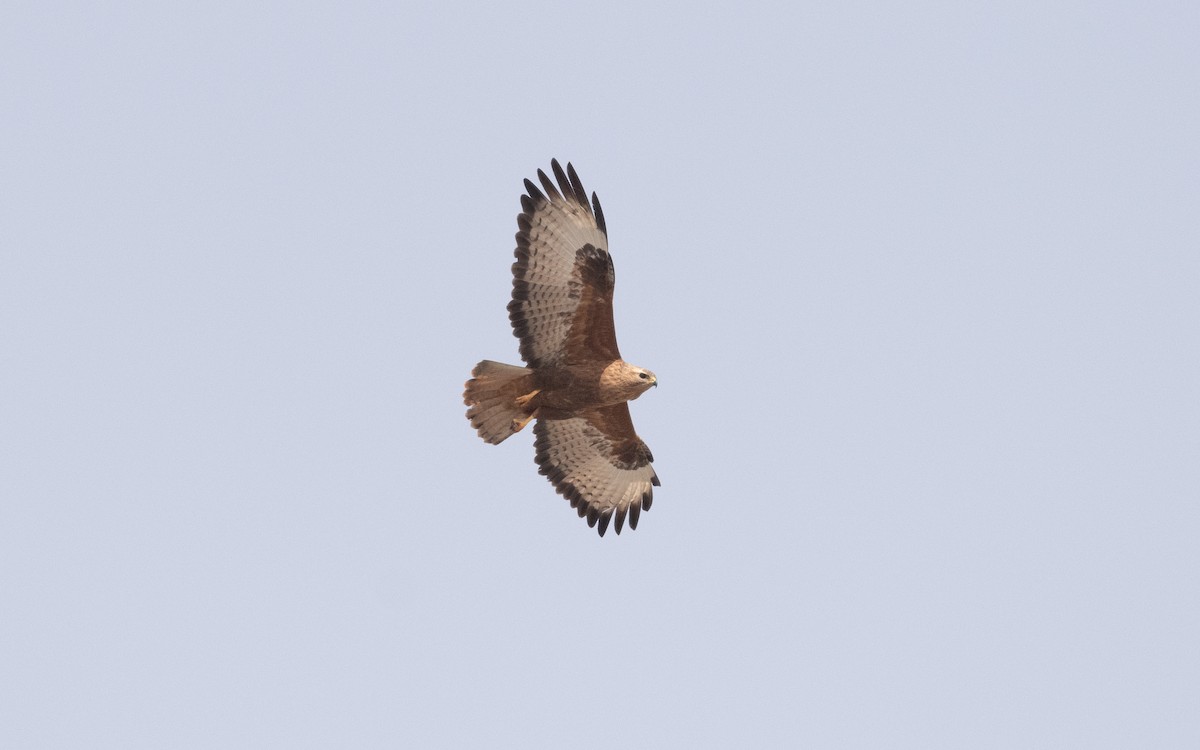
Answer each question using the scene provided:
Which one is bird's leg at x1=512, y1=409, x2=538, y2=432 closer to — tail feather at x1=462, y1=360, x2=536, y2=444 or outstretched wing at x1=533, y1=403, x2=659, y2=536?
tail feather at x1=462, y1=360, x2=536, y2=444

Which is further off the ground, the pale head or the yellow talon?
the pale head

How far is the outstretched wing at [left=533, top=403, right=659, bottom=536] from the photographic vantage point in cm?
1569

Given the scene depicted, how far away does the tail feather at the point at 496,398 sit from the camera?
14.4 meters

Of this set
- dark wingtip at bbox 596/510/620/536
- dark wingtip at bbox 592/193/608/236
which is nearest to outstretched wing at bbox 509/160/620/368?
dark wingtip at bbox 592/193/608/236

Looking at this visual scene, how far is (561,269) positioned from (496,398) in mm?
1336

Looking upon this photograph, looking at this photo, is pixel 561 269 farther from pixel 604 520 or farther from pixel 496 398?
pixel 604 520

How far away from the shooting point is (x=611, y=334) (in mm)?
14336

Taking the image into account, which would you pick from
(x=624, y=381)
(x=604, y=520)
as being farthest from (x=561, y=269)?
(x=604, y=520)

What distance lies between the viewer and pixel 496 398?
14516 millimetres

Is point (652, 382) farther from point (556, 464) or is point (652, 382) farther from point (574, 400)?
point (556, 464)

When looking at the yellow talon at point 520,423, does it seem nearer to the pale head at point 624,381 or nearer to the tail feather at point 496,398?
the tail feather at point 496,398

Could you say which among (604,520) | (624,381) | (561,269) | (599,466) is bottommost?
(604,520)

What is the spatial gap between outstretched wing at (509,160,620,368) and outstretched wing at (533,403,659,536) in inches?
61.9

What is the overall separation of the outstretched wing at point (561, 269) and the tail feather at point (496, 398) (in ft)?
0.98
